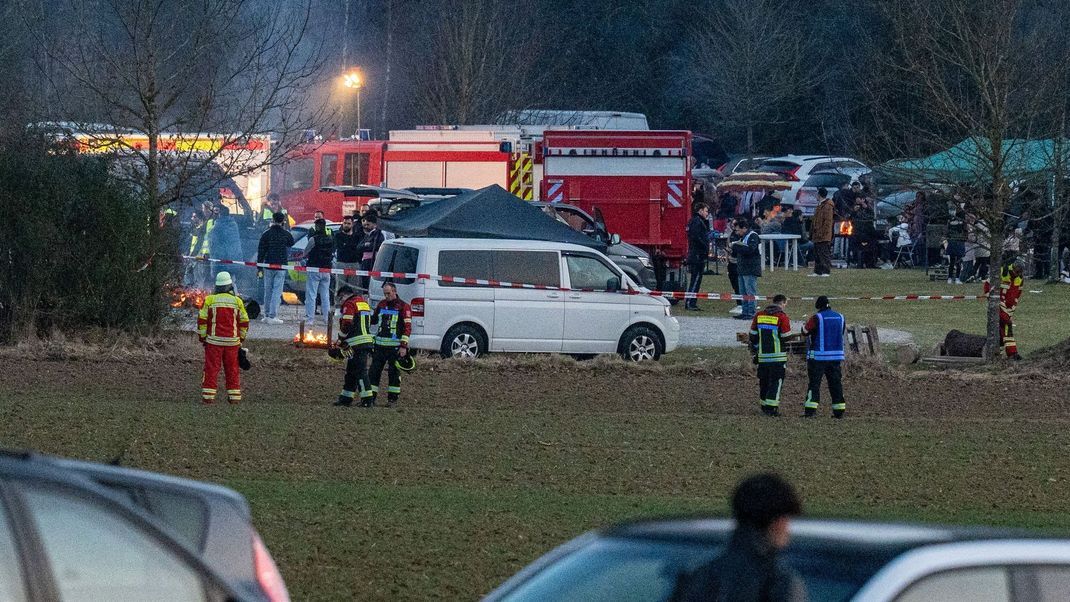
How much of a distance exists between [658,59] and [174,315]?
41572 mm

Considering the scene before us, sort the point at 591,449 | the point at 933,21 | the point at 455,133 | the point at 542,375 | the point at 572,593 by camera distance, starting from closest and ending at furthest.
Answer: the point at 572,593 → the point at 591,449 → the point at 542,375 → the point at 933,21 → the point at 455,133

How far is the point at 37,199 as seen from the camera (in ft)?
68.5

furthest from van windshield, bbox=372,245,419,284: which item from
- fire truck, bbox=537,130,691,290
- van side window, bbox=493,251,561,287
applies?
fire truck, bbox=537,130,691,290

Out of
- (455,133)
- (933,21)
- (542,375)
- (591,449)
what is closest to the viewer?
(591,449)

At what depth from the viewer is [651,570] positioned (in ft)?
15.1

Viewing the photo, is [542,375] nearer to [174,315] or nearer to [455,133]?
[174,315]

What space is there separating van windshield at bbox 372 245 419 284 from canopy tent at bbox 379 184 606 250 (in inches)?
68.6

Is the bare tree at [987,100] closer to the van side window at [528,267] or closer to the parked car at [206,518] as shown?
the van side window at [528,267]

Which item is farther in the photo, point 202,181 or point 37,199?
point 202,181

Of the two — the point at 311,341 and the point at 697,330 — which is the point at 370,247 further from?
the point at 697,330

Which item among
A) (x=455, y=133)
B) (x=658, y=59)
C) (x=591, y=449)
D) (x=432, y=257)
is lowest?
(x=591, y=449)

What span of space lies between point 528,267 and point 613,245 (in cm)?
751

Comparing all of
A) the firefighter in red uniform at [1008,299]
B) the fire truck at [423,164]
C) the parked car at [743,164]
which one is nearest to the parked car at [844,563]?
the firefighter in red uniform at [1008,299]

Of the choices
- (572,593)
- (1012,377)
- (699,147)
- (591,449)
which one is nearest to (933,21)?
(1012,377)
